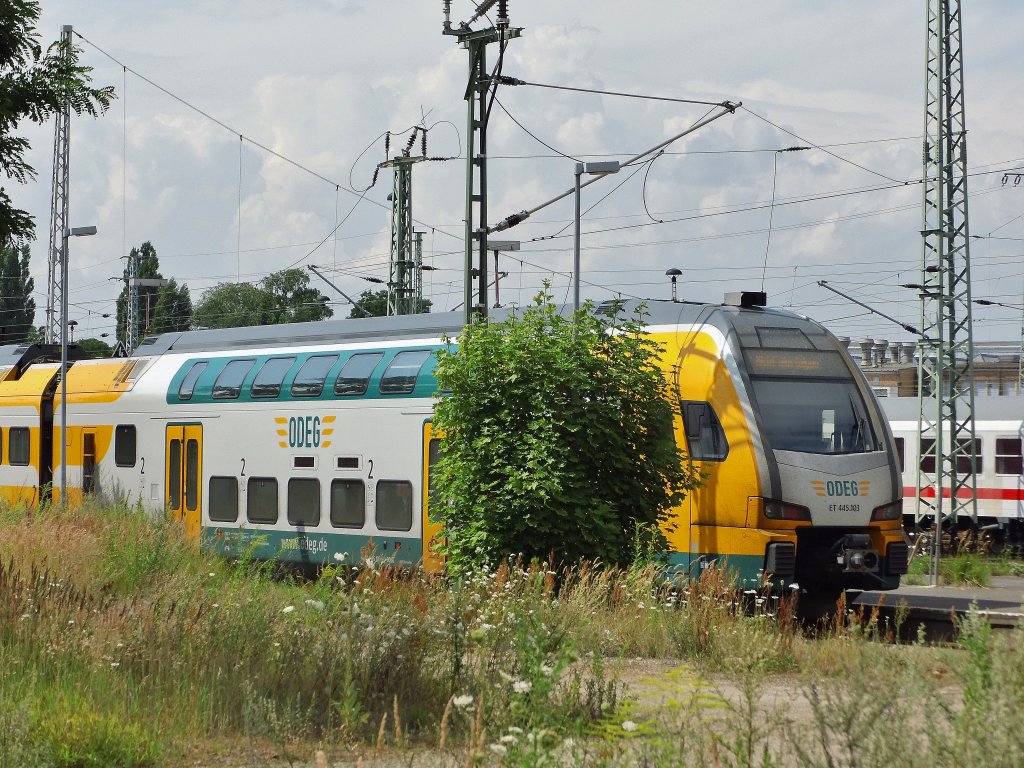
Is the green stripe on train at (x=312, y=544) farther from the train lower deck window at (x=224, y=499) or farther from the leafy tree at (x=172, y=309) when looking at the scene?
the leafy tree at (x=172, y=309)

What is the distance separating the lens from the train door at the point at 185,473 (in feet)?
68.1

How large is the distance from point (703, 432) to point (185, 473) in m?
9.56

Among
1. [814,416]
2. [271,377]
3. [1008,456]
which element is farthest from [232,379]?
[1008,456]

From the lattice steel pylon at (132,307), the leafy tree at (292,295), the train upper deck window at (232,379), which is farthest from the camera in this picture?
the leafy tree at (292,295)

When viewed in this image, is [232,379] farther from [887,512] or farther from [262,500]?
→ [887,512]

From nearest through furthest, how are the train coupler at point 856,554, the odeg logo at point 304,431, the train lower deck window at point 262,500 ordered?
the train coupler at point 856,554 → the odeg logo at point 304,431 → the train lower deck window at point 262,500

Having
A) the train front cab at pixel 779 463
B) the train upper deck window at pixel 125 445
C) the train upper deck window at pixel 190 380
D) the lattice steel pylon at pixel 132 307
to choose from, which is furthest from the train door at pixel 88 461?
the lattice steel pylon at pixel 132 307

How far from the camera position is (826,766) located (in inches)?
205

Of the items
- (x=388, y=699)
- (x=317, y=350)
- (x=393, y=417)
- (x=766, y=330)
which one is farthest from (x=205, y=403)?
(x=388, y=699)

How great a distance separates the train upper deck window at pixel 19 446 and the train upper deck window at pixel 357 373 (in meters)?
9.73

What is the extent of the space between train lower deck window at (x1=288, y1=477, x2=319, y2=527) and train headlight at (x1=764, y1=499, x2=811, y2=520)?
7227mm

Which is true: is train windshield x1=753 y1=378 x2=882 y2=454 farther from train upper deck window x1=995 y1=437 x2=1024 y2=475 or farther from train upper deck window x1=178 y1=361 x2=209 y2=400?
train upper deck window x1=995 y1=437 x2=1024 y2=475

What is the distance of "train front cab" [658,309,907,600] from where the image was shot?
46.7ft

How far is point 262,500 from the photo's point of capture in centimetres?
1975
